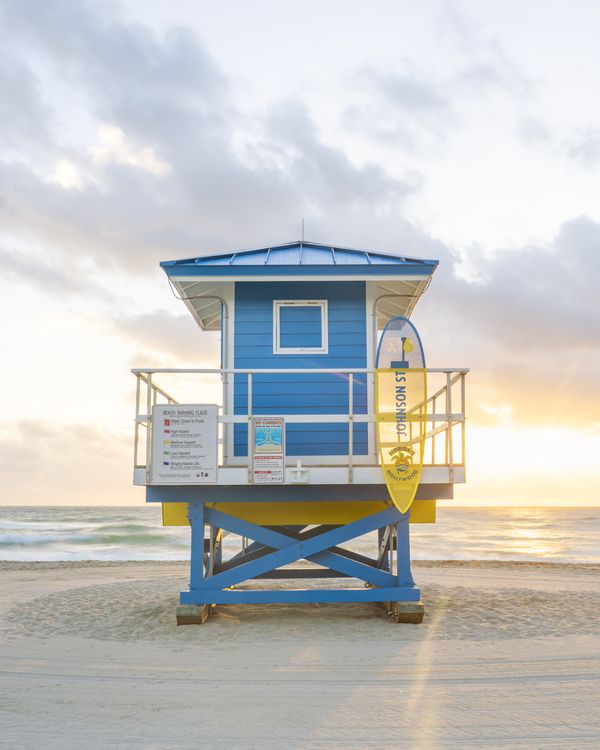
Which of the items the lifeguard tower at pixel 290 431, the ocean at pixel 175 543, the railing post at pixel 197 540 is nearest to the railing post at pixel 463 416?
the lifeguard tower at pixel 290 431

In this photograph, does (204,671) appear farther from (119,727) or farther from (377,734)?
(377,734)

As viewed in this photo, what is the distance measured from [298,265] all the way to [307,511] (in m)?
3.28

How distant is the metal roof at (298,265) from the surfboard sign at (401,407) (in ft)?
4.06

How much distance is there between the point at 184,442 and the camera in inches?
377

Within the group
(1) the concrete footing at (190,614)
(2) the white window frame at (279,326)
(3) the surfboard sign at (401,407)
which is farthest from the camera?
(2) the white window frame at (279,326)

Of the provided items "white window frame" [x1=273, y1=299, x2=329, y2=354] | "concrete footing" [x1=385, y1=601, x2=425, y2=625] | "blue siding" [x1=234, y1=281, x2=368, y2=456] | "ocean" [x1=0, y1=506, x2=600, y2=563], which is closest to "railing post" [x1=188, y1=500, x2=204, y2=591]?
"blue siding" [x1=234, y1=281, x2=368, y2=456]

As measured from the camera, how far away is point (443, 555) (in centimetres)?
2875

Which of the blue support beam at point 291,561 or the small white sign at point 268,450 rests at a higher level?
the small white sign at point 268,450

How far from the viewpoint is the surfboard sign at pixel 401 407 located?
9508mm

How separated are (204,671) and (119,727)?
188 cm

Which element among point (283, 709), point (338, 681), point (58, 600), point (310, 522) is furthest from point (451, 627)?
point (58, 600)

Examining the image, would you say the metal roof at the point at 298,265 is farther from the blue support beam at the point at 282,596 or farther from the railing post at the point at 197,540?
the blue support beam at the point at 282,596

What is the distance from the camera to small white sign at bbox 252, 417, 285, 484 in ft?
31.4

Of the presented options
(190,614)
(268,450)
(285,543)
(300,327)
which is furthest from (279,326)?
(190,614)
